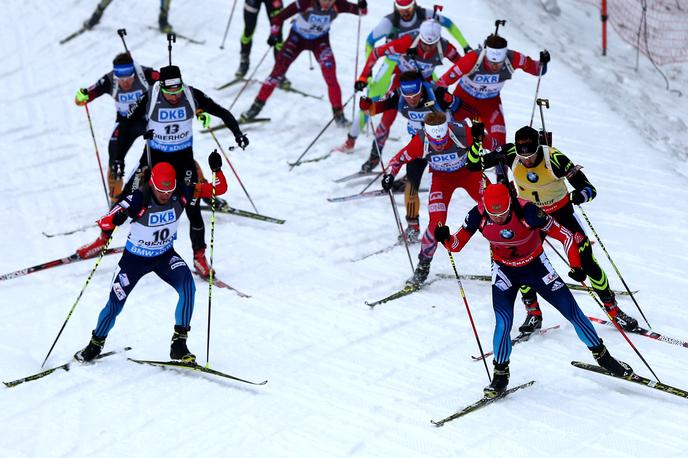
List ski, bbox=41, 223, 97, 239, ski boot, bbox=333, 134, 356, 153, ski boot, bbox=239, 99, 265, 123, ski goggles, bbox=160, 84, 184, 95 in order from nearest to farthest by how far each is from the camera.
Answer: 1. ski goggles, bbox=160, 84, 184, 95
2. ski, bbox=41, 223, 97, 239
3. ski boot, bbox=333, 134, 356, 153
4. ski boot, bbox=239, 99, 265, 123

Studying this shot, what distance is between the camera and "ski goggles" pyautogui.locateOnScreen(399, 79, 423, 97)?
29.2 feet

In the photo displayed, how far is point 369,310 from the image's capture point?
816 cm

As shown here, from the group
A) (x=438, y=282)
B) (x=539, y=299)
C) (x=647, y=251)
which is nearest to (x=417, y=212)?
(x=438, y=282)

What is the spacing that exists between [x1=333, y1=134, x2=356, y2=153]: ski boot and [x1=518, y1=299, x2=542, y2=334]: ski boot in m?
4.13

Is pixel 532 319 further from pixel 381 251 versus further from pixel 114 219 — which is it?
pixel 114 219

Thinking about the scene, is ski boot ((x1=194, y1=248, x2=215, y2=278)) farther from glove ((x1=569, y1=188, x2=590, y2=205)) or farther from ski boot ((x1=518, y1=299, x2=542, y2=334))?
glove ((x1=569, y1=188, x2=590, y2=205))

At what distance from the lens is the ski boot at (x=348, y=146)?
1126 cm

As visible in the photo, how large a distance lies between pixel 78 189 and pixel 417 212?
3.85 m

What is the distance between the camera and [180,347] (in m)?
7.14

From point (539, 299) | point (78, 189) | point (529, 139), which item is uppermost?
point (529, 139)

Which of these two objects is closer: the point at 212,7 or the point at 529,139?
the point at 529,139

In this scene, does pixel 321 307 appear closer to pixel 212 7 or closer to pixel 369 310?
pixel 369 310

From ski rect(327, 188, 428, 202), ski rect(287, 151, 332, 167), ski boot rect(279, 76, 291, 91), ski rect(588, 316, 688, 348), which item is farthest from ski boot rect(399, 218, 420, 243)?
ski boot rect(279, 76, 291, 91)

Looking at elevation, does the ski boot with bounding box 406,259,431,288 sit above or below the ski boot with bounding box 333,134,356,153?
below
